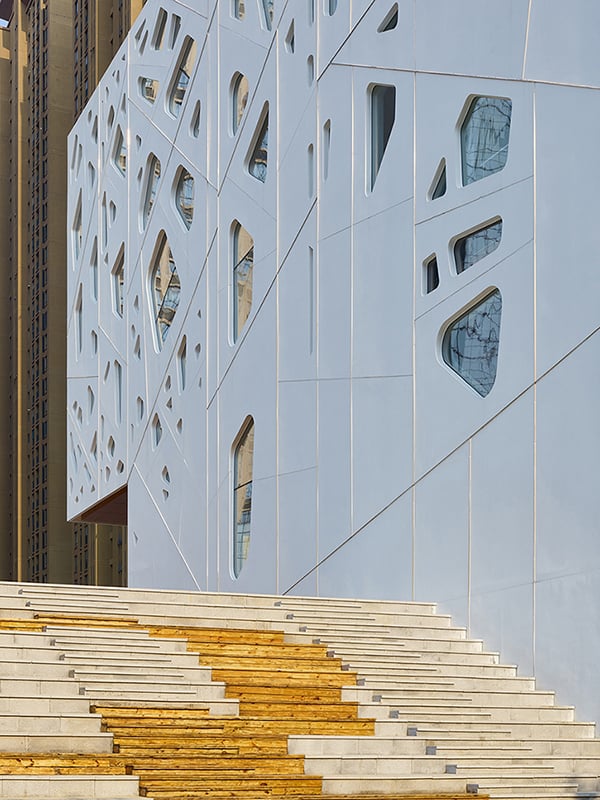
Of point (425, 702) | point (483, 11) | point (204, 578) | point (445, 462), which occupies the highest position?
point (483, 11)

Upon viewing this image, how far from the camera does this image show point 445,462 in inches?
509

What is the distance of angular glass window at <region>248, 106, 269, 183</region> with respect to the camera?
58.7ft

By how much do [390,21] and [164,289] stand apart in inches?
343

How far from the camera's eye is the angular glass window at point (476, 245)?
12484mm

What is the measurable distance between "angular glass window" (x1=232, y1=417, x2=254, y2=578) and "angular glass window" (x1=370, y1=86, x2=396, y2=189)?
14.5 ft

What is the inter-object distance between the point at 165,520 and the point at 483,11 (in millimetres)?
11410

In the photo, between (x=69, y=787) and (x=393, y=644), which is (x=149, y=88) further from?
(x=69, y=787)

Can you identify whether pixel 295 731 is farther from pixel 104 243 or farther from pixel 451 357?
pixel 104 243

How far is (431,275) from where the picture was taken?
13523mm

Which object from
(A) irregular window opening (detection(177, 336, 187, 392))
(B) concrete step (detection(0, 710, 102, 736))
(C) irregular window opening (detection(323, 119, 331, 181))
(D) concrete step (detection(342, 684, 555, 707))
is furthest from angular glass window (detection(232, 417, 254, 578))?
(B) concrete step (detection(0, 710, 102, 736))

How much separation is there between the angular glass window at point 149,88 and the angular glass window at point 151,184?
3.93 feet

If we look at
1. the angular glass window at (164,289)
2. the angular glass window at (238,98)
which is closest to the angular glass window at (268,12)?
the angular glass window at (238,98)

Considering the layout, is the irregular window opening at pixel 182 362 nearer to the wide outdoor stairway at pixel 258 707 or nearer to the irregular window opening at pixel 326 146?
the irregular window opening at pixel 326 146

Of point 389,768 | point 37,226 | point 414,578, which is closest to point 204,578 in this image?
point 414,578
